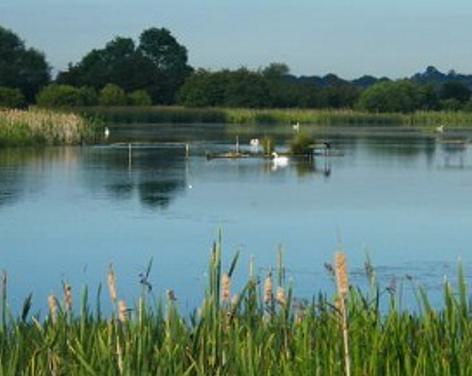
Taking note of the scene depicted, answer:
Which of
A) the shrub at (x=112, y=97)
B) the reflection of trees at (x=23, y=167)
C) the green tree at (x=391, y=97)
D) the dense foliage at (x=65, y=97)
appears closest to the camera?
the reflection of trees at (x=23, y=167)

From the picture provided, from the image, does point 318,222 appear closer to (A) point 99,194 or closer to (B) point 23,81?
(A) point 99,194

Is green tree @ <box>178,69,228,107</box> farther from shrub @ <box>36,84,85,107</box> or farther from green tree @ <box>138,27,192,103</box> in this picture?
shrub @ <box>36,84,85,107</box>

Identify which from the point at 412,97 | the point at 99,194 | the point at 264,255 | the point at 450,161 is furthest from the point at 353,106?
the point at 264,255

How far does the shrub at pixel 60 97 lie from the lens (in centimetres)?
5719

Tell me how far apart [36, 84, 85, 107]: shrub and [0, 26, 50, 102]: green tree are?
32.2 ft

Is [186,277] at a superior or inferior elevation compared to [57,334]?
inferior

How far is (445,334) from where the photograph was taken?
179 inches

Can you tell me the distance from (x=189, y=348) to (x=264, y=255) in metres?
5.82

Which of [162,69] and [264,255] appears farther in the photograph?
[162,69]

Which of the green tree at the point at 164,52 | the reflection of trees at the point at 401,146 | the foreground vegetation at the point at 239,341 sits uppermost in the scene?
the green tree at the point at 164,52

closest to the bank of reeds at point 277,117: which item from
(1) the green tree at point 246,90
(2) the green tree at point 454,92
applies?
(1) the green tree at point 246,90

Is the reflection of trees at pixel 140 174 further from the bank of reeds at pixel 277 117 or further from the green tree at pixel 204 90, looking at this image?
the green tree at pixel 204 90

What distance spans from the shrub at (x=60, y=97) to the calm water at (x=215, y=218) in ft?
109

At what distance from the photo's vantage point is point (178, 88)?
2987 inches
